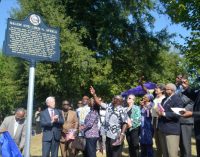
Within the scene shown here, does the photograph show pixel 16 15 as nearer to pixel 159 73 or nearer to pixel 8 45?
pixel 159 73

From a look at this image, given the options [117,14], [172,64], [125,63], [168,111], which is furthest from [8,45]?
[172,64]

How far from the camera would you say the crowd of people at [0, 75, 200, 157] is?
814cm

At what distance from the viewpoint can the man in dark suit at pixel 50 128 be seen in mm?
10359

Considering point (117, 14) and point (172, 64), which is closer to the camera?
point (117, 14)

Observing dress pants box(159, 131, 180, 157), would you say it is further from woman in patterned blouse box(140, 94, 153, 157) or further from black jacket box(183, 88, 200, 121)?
woman in patterned blouse box(140, 94, 153, 157)

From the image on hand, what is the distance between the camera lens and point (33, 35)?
8.05 meters

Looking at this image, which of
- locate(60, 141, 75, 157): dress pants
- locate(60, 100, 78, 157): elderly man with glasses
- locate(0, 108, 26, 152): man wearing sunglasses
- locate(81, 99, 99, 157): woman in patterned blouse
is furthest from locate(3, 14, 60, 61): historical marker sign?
locate(60, 141, 75, 157): dress pants

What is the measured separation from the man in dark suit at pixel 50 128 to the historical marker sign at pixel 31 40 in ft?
8.15

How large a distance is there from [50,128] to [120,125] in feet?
7.28

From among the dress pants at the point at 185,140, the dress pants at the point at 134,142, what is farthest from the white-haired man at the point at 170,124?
the dress pants at the point at 134,142

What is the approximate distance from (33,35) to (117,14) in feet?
55.8

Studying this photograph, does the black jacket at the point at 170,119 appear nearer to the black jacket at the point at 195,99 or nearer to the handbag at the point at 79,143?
the black jacket at the point at 195,99

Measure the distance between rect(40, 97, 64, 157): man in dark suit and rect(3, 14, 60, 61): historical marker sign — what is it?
2.48 m

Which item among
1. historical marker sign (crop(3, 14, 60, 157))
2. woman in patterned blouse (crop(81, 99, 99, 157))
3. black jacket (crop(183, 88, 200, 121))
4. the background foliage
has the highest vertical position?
the background foliage
